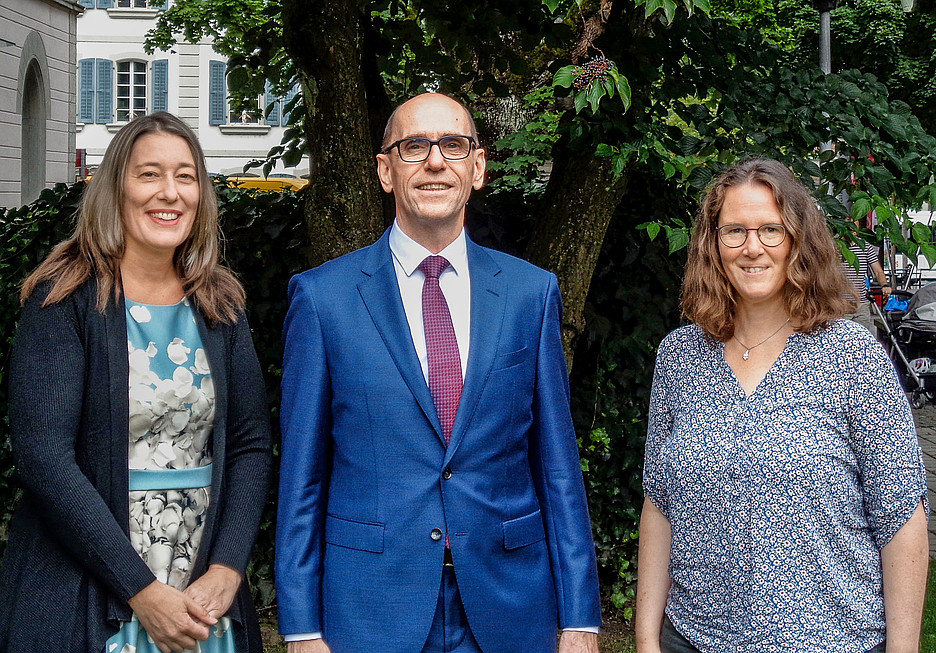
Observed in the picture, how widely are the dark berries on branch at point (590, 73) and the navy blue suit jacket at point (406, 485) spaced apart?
52.2 inches

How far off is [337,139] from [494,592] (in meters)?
A: 2.32

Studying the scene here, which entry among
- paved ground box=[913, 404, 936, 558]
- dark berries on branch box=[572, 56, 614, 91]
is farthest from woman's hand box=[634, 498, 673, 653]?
paved ground box=[913, 404, 936, 558]

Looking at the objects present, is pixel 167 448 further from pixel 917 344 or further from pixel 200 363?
pixel 917 344

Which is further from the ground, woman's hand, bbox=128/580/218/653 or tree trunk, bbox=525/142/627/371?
tree trunk, bbox=525/142/627/371

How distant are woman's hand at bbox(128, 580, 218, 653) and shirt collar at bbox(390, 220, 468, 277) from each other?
39.0 inches

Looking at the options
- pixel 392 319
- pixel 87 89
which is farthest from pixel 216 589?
pixel 87 89

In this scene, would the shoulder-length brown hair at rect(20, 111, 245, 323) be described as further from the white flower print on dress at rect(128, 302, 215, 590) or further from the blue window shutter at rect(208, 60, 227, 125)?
the blue window shutter at rect(208, 60, 227, 125)

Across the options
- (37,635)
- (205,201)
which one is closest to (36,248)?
(205,201)

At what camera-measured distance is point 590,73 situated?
3768mm

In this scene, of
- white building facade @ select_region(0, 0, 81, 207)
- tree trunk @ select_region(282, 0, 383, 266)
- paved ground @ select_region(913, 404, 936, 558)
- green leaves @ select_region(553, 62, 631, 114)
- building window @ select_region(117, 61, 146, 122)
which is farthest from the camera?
building window @ select_region(117, 61, 146, 122)

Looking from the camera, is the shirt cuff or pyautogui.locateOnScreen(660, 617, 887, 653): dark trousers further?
pyautogui.locateOnScreen(660, 617, 887, 653): dark trousers

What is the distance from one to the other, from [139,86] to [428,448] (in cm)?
4128

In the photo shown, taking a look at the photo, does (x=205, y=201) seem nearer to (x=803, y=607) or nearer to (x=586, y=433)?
(x=803, y=607)

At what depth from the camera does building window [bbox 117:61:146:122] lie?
4069 centimetres
